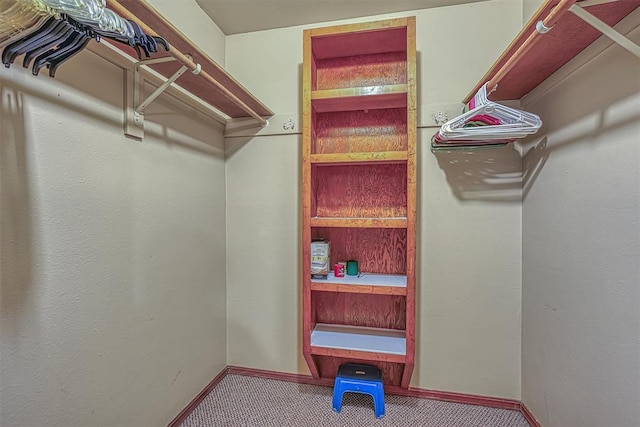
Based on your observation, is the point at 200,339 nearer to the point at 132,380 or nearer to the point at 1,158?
the point at 132,380

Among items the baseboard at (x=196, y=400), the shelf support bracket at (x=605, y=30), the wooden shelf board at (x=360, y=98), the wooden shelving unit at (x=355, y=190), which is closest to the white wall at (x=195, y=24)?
the wooden shelving unit at (x=355, y=190)

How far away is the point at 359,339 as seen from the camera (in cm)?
174

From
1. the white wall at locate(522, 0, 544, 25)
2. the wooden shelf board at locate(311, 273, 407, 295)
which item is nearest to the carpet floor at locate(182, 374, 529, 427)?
the wooden shelf board at locate(311, 273, 407, 295)

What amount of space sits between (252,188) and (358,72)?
1060 millimetres

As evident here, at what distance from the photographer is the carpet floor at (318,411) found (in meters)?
1.62

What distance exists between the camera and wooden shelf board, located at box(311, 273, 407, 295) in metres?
1.58

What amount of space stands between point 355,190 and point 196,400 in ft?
5.30

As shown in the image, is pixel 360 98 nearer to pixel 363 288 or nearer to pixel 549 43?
pixel 549 43

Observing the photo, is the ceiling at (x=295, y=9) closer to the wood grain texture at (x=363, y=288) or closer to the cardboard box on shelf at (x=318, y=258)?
the cardboard box on shelf at (x=318, y=258)

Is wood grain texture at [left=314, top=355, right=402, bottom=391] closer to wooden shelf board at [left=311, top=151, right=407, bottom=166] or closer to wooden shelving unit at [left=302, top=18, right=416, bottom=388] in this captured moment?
wooden shelving unit at [left=302, top=18, right=416, bottom=388]

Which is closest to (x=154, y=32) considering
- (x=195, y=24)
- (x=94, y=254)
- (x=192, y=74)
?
(x=192, y=74)

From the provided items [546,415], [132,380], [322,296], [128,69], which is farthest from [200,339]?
[546,415]

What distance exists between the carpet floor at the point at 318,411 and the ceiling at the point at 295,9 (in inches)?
96.2

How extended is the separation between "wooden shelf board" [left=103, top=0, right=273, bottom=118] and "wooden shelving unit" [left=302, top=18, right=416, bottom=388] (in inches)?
15.9
